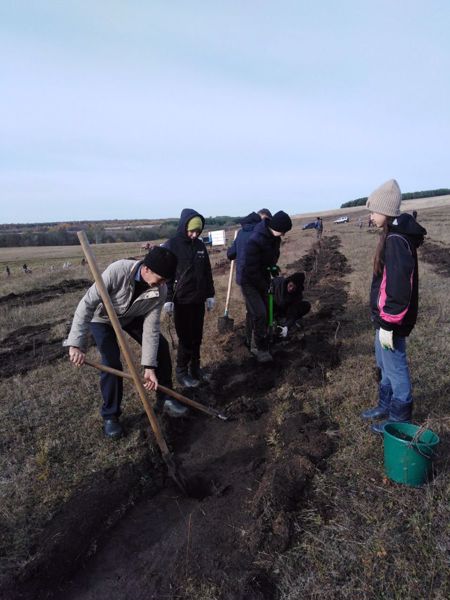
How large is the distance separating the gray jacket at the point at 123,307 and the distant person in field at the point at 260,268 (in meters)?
2.01

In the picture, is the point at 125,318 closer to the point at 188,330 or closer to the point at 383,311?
the point at 188,330

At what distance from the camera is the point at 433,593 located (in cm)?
233

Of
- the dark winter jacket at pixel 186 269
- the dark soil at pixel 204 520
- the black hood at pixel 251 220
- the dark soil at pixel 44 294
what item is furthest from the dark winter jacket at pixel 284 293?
the dark soil at pixel 44 294

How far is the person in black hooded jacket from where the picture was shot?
16.7 feet

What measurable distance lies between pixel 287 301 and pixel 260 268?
113 cm

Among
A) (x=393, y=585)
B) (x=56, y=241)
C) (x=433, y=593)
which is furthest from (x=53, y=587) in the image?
(x=56, y=241)

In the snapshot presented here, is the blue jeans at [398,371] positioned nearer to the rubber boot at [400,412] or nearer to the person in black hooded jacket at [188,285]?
the rubber boot at [400,412]

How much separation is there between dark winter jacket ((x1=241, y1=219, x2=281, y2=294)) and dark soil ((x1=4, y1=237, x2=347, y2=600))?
1.74 meters

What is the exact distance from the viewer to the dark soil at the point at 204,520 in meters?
2.72

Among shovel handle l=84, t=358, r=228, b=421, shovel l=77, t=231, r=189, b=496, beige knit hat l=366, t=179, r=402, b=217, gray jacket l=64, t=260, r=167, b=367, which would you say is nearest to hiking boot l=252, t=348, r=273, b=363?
shovel handle l=84, t=358, r=228, b=421

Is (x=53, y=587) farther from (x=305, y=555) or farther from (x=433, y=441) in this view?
(x=433, y=441)

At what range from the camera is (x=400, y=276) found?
133 inches

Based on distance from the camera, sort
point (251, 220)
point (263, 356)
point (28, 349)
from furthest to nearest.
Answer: point (28, 349)
point (251, 220)
point (263, 356)

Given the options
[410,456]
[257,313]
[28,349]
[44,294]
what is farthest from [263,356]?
[44,294]
